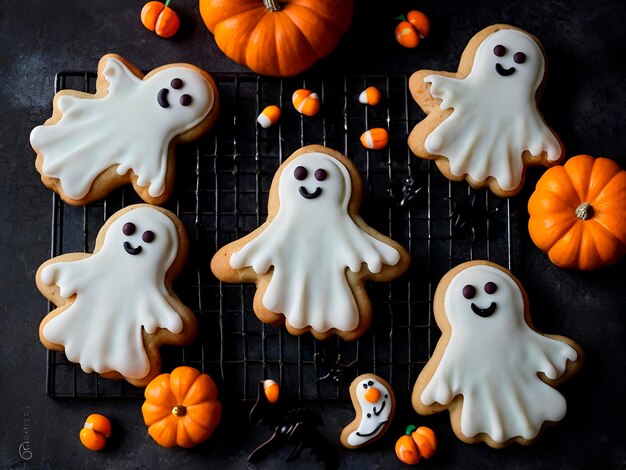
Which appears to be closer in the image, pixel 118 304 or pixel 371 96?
pixel 118 304

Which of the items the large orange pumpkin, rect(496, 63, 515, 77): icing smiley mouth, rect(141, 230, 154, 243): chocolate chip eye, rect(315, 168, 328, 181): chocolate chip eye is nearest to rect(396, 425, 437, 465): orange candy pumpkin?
rect(315, 168, 328, 181): chocolate chip eye

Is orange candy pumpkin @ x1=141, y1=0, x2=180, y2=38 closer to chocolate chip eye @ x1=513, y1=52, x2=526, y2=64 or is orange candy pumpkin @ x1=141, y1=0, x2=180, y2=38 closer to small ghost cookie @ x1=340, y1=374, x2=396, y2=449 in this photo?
chocolate chip eye @ x1=513, y1=52, x2=526, y2=64

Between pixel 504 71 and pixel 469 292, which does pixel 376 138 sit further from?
pixel 469 292

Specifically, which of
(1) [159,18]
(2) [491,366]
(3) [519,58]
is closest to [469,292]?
(2) [491,366]

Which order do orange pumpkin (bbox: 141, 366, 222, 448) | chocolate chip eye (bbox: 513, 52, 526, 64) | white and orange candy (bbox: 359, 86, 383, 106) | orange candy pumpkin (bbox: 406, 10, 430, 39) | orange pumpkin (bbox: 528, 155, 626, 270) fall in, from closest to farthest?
orange pumpkin (bbox: 141, 366, 222, 448)
orange pumpkin (bbox: 528, 155, 626, 270)
chocolate chip eye (bbox: 513, 52, 526, 64)
white and orange candy (bbox: 359, 86, 383, 106)
orange candy pumpkin (bbox: 406, 10, 430, 39)

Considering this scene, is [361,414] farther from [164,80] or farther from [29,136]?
[29,136]

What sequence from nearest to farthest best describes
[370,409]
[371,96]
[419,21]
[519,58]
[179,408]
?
[179,408], [370,409], [519,58], [371,96], [419,21]
